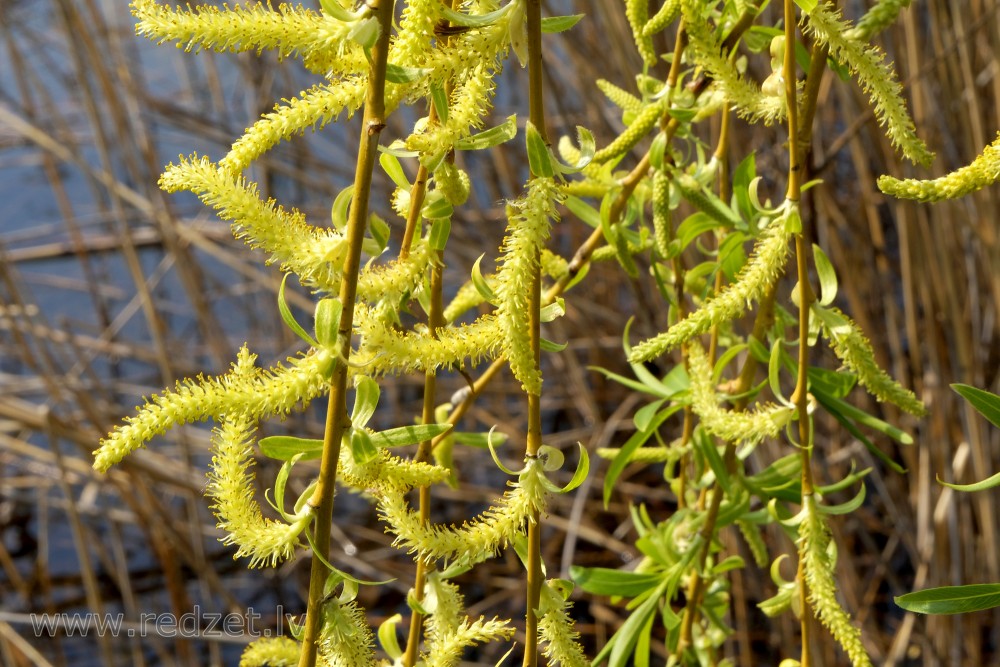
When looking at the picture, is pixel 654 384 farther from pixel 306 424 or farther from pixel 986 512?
pixel 306 424

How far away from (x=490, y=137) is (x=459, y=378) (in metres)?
2.11

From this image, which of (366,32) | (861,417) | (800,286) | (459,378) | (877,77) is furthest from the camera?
(459,378)

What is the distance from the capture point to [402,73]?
42cm

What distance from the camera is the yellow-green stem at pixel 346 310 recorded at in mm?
398

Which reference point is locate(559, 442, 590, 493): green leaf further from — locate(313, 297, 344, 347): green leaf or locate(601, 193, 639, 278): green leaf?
locate(601, 193, 639, 278): green leaf

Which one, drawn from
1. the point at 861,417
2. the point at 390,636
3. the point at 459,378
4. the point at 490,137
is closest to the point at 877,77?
the point at 490,137

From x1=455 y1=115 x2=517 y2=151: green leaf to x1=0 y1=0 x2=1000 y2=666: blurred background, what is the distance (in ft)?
1.47

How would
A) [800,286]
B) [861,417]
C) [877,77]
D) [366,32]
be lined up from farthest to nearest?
1. [861,417]
2. [800,286]
3. [877,77]
4. [366,32]

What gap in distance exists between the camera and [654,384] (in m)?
0.74

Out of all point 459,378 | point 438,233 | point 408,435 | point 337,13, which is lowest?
point 459,378

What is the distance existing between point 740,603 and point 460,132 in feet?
4.75

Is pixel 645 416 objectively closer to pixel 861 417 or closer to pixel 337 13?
pixel 861 417

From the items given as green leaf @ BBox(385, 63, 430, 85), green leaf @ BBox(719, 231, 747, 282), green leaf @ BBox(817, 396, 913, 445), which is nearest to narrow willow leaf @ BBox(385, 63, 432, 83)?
green leaf @ BBox(385, 63, 430, 85)

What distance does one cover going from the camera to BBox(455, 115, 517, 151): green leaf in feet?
1.48
